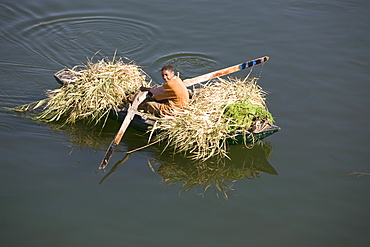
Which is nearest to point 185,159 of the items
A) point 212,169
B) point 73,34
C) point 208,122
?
point 212,169

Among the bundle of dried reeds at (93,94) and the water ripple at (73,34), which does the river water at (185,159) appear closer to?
the water ripple at (73,34)

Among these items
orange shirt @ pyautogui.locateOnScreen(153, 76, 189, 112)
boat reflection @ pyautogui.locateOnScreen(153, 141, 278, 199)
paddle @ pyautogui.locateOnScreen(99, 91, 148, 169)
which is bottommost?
boat reflection @ pyautogui.locateOnScreen(153, 141, 278, 199)

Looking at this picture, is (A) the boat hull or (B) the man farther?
(B) the man

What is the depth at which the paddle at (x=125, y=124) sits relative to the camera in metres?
6.93

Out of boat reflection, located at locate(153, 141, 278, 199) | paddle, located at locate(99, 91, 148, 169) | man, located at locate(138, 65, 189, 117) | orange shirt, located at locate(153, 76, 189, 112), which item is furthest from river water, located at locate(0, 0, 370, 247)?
orange shirt, located at locate(153, 76, 189, 112)

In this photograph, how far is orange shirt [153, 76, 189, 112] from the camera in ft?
23.7

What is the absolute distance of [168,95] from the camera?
736cm

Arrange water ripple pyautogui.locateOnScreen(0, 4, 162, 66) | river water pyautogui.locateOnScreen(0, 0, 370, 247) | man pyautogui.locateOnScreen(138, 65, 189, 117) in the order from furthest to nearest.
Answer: water ripple pyautogui.locateOnScreen(0, 4, 162, 66) < man pyautogui.locateOnScreen(138, 65, 189, 117) < river water pyautogui.locateOnScreen(0, 0, 370, 247)

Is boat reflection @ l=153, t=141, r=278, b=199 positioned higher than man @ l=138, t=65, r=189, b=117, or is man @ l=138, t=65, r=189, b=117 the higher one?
man @ l=138, t=65, r=189, b=117

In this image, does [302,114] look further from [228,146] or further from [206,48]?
[206,48]

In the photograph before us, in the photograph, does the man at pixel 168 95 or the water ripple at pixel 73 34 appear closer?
the man at pixel 168 95

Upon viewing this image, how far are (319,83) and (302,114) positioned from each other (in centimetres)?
116

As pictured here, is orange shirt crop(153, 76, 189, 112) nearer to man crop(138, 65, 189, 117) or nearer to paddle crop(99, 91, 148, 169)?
man crop(138, 65, 189, 117)

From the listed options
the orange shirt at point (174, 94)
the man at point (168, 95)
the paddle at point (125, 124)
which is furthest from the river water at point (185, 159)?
→ the orange shirt at point (174, 94)
